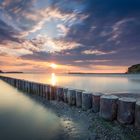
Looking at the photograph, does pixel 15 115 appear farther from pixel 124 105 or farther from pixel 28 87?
pixel 28 87

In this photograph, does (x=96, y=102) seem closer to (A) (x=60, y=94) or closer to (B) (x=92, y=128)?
(B) (x=92, y=128)

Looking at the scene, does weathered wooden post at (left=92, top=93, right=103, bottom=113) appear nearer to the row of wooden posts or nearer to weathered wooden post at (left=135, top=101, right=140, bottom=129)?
the row of wooden posts

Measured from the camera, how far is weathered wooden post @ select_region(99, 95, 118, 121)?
693 cm

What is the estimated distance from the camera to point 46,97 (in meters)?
13.7

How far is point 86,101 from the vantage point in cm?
874

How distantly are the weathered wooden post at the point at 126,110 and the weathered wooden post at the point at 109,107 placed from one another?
0.26m

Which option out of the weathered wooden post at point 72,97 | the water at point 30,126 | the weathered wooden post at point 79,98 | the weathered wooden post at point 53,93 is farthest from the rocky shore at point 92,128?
the weathered wooden post at point 53,93

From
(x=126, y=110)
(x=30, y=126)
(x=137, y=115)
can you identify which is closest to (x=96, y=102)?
(x=126, y=110)

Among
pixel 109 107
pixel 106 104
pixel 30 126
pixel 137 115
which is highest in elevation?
pixel 106 104

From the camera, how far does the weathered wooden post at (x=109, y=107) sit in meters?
6.93

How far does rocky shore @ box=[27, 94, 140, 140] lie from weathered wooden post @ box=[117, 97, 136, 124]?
0.68ft

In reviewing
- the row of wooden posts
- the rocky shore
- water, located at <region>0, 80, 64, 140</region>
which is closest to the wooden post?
the row of wooden posts

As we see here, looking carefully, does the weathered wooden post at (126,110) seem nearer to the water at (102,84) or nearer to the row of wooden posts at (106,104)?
the row of wooden posts at (106,104)

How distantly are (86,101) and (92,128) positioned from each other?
218 centimetres
